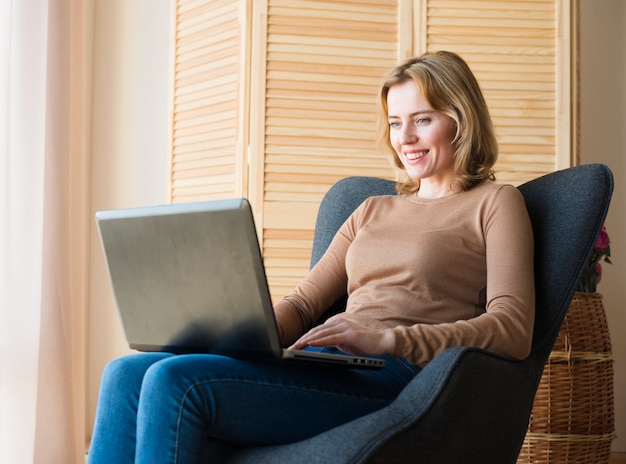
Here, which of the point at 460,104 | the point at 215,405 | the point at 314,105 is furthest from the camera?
the point at 314,105

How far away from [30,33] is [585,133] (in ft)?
6.77

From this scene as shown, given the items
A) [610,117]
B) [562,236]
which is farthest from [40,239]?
[610,117]

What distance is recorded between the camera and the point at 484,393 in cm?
120

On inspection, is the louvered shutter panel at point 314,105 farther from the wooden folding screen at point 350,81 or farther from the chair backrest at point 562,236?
the chair backrest at point 562,236

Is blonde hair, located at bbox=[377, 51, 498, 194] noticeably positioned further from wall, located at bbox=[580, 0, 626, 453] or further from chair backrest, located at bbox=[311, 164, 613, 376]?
wall, located at bbox=[580, 0, 626, 453]

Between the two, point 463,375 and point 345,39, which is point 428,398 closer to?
point 463,375

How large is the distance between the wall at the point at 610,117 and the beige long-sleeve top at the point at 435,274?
1.72 metres

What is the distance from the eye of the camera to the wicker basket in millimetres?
2205

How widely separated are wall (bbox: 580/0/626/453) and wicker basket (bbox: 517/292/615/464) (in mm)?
936

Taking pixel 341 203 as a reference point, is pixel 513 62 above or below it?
above

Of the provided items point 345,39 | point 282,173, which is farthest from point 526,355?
point 345,39

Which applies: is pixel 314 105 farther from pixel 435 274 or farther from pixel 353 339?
pixel 353 339

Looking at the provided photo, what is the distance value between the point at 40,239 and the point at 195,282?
4.46 ft

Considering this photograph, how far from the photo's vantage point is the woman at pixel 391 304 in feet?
3.75
